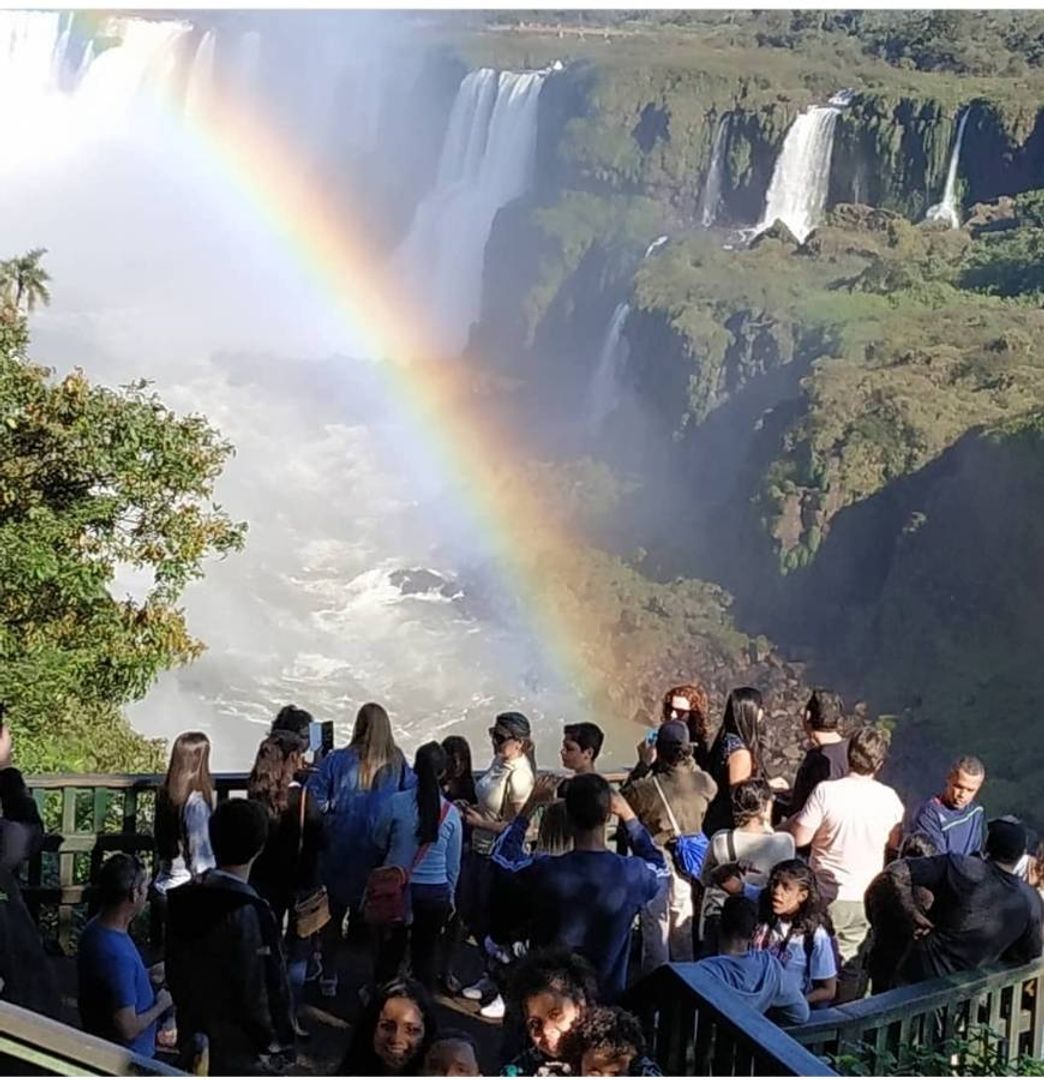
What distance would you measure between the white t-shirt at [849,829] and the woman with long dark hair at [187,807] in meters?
1.44

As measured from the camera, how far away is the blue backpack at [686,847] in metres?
3.56

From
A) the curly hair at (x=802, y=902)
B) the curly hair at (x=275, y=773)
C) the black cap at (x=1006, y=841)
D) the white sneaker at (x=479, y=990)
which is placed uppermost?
the black cap at (x=1006, y=841)

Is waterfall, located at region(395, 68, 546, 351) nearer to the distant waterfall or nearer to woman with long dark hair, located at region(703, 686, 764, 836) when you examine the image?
the distant waterfall

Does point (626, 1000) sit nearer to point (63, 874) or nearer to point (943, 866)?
point (943, 866)

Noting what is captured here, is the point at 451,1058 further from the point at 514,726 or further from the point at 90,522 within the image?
the point at 90,522

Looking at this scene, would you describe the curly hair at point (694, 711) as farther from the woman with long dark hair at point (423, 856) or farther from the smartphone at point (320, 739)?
the smartphone at point (320, 739)

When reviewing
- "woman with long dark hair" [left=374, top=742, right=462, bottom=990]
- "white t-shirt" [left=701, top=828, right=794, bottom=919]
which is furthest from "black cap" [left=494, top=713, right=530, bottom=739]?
"white t-shirt" [left=701, top=828, right=794, bottom=919]

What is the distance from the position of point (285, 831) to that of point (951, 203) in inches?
1537

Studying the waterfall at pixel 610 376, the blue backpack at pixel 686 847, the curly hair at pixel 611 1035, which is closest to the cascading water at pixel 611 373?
the waterfall at pixel 610 376

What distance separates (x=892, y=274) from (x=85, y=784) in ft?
135

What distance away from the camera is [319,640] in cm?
4047

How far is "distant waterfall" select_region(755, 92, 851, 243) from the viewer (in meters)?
38.0

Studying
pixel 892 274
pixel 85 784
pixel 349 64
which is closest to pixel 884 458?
pixel 892 274

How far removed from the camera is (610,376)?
146 ft
